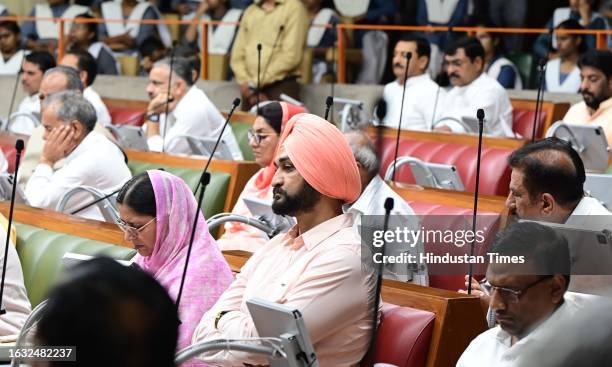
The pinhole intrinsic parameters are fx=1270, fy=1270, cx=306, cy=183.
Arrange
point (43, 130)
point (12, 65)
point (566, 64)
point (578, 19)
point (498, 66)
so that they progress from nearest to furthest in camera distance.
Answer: point (43, 130), point (566, 64), point (578, 19), point (498, 66), point (12, 65)

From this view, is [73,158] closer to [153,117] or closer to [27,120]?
[153,117]

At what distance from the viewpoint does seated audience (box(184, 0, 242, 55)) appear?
1074cm

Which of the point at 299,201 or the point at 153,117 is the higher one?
the point at 299,201

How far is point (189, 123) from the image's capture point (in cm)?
780

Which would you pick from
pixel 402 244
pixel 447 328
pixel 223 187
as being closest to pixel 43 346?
pixel 402 244

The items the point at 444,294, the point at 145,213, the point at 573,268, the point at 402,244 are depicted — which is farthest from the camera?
the point at 145,213

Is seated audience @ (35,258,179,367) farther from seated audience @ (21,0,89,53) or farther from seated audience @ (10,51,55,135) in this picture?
seated audience @ (21,0,89,53)

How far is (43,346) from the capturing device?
1685 mm

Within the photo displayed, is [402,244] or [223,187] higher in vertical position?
[402,244]

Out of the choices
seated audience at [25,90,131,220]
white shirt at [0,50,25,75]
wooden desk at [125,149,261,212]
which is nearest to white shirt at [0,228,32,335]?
seated audience at [25,90,131,220]

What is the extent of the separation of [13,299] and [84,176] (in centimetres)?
182

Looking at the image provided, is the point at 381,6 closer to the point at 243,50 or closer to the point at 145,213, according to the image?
the point at 243,50

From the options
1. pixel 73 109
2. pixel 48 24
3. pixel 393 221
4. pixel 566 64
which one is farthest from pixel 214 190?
pixel 48 24

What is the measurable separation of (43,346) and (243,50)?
820 cm
